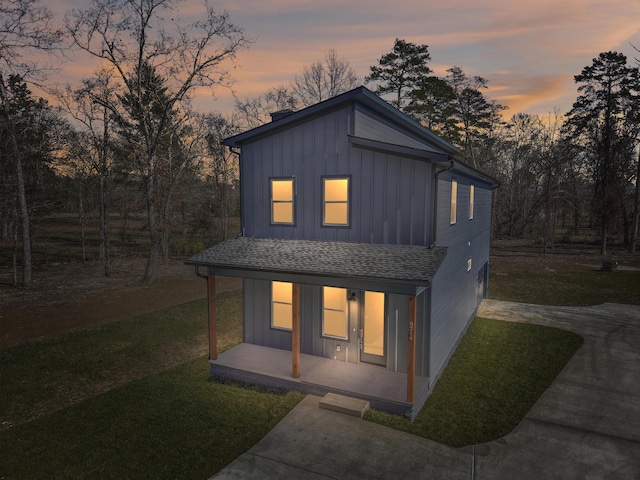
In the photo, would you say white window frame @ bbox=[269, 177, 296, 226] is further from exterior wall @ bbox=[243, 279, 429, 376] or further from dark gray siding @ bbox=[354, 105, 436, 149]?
dark gray siding @ bbox=[354, 105, 436, 149]

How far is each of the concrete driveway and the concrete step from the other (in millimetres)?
130

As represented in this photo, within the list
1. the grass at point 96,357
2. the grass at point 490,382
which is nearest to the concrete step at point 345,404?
the grass at point 490,382

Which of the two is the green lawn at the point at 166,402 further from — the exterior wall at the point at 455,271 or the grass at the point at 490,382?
the exterior wall at the point at 455,271

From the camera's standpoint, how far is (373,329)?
Result: 1011cm

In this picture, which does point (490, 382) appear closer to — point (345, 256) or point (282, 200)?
point (345, 256)

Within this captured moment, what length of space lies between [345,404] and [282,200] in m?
5.66

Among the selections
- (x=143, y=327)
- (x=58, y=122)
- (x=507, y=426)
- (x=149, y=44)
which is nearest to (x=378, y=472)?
(x=507, y=426)

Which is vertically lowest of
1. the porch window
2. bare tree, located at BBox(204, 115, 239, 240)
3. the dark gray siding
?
the porch window

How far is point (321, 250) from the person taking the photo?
400 inches

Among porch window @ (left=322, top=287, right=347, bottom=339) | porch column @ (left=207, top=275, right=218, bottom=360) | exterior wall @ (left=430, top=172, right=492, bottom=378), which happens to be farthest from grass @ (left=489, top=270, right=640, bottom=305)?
porch column @ (left=207, top=275, right=218, bottom=360)

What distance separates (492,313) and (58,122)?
2970cm

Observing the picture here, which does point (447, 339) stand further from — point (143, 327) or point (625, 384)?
point (143, 327)

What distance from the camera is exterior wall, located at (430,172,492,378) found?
9969 mm

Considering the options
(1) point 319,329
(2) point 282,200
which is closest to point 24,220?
(2) point 282,200
